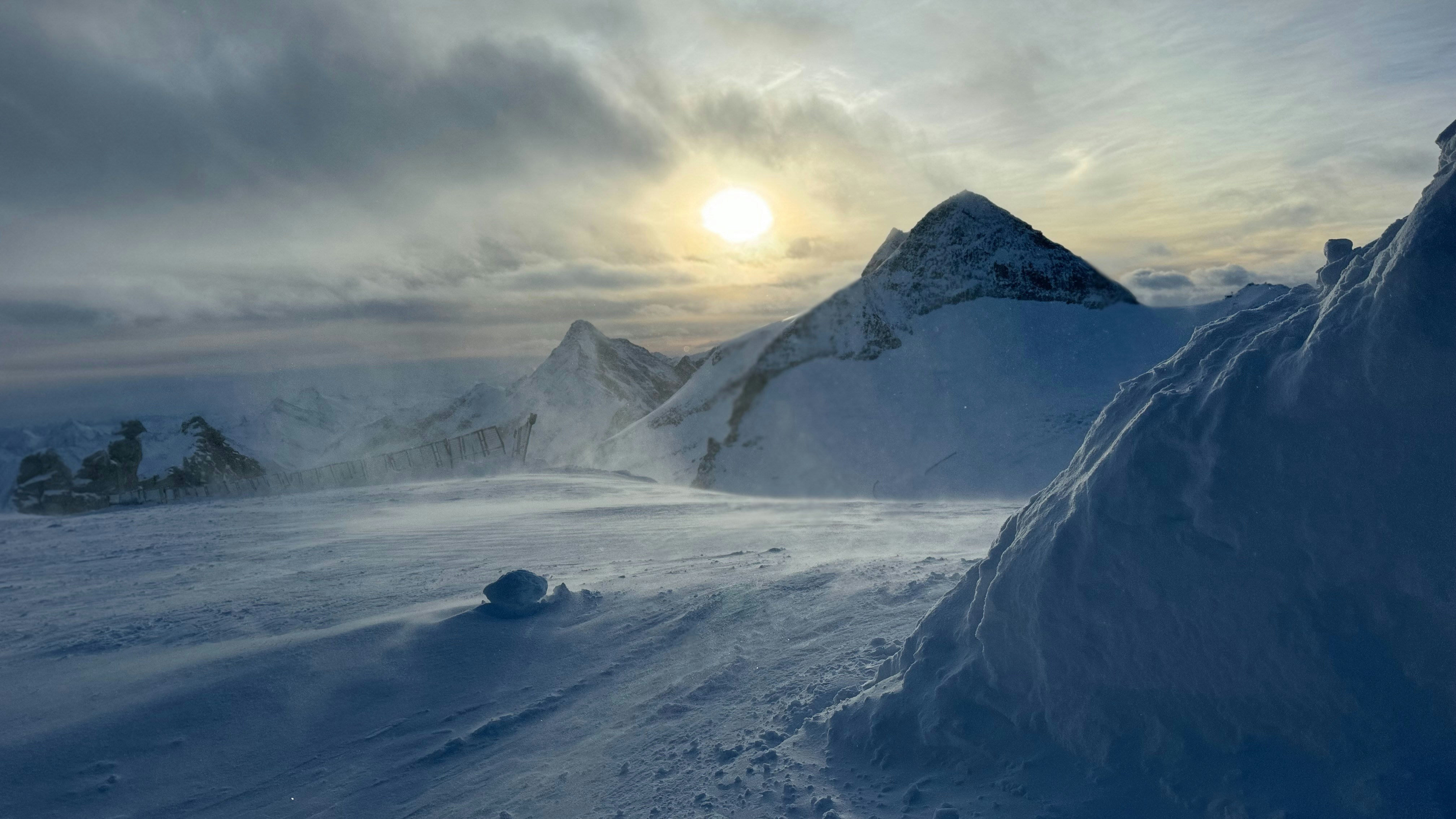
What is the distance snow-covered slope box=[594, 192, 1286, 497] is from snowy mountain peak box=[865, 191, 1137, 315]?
0.25 feet

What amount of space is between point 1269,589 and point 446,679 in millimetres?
5433

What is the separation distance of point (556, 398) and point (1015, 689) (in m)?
94.9

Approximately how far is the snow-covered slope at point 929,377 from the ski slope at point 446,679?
17.5 metres

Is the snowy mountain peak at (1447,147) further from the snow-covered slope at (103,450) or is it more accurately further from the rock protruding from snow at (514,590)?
the snow-covered slope at (103,450)

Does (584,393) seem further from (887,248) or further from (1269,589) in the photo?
(1269,589)

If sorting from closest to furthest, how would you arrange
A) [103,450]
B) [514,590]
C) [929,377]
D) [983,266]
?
[514,590] → [929,377] → [983,266] → [103,450]

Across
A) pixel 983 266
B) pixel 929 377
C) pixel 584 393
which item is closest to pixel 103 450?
pixel 584 393

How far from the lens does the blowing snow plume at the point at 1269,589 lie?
3.03 m

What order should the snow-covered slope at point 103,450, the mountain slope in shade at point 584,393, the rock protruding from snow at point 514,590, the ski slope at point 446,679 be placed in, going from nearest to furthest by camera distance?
1. the ski slope at point 446,679
2. the rock protruding from snow at point 514,590
3. the snow-covered slope at point 103,450
4. the mountain slope in shade at point 584,393

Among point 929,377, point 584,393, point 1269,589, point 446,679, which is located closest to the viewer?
point 1269,589

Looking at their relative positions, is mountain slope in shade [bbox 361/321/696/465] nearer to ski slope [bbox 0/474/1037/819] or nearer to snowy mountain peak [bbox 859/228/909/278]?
snowy mountain peak [bbox 859/228/909/278]

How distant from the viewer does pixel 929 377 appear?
31.5 m

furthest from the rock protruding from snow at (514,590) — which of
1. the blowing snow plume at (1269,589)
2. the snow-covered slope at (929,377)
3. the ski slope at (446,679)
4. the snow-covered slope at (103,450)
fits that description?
the snow-covered slope at (103,450)

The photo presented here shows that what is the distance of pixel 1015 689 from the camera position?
383cm
